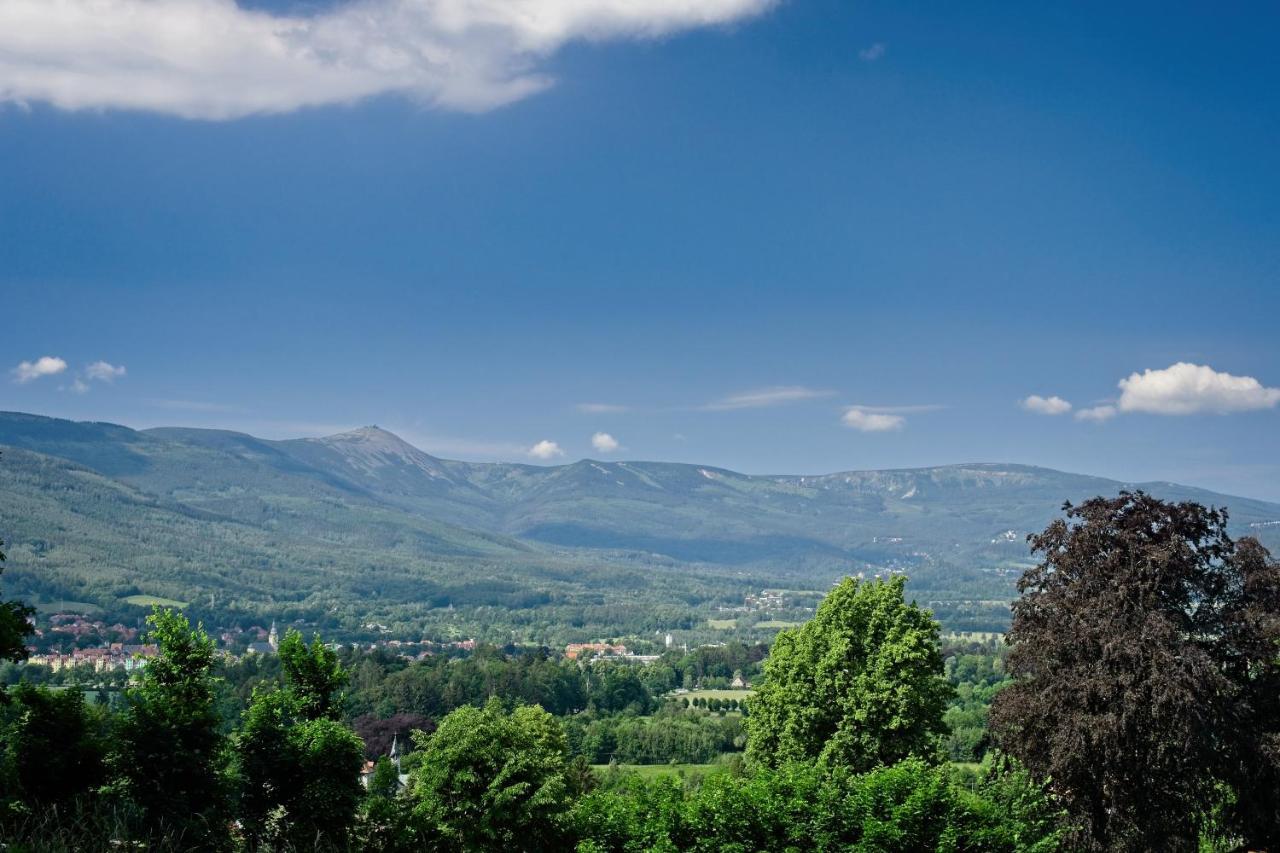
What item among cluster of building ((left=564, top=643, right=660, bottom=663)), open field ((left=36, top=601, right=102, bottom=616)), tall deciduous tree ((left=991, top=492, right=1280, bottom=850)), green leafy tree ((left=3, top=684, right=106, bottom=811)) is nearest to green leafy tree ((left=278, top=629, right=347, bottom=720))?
green leafy tree ((left=3, top=684, right=106, bottom=811))

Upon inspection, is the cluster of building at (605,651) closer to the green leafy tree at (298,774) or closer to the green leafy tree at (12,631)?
the green leafy tree at (298,774)

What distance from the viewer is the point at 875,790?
566 inches

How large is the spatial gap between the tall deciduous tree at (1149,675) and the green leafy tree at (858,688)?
3601 mm

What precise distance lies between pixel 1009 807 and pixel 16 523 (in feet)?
681

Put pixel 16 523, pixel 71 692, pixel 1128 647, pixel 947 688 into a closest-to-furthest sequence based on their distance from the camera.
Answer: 1. pixel 1128 647
2. pixel 71 692
3. pixel 947 688
4. pixel 16 523

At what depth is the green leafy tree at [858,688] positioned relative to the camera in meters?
18.2

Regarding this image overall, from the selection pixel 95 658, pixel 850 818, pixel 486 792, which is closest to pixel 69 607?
pixel 95 658

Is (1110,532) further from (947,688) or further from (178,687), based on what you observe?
(178,687)

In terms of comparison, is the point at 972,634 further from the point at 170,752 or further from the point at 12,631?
the point at 12,631

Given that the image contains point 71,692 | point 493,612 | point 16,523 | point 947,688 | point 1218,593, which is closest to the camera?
point 1218,593

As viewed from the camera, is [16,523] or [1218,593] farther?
[16,523]

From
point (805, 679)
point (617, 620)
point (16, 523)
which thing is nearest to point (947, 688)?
point (805, 679)

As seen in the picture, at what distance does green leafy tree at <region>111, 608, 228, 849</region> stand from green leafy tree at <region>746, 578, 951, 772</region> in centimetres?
991

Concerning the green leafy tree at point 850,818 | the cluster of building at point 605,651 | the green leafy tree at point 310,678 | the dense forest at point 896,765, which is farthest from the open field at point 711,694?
the green leafy tree at point 850,818
